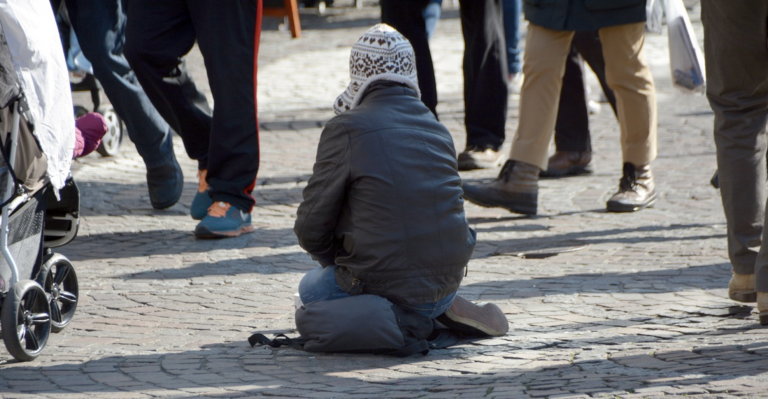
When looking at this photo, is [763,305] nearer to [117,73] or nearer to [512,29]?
[117,73]

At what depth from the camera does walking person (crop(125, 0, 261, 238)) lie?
5469 millimetres

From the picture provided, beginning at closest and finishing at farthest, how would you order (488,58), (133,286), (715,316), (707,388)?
(707,388)
(715,316)
(133,286)
(488,58)

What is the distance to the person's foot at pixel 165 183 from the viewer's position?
617cm

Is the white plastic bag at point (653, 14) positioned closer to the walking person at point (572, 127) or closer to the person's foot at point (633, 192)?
the person's foot at point (633, 192)

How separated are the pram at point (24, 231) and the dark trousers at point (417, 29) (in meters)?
3.27

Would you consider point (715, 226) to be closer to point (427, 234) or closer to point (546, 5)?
point (546, 5)

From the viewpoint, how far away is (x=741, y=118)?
4035 mm

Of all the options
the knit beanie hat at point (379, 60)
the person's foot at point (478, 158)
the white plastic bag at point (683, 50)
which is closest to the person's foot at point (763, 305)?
the knit beanie hat at point (379, 60)

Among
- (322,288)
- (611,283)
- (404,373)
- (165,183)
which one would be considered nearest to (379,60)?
(322,288)

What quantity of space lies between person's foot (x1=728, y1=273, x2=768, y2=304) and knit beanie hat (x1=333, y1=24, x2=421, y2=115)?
1471 mm

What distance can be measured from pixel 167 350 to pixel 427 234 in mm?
1059

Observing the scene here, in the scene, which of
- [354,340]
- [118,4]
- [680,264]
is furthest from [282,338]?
[118,4]

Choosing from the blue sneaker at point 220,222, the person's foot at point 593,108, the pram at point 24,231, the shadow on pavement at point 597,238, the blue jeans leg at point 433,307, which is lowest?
the person's foot at point 593,108

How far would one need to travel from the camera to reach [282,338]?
3.99 metres
